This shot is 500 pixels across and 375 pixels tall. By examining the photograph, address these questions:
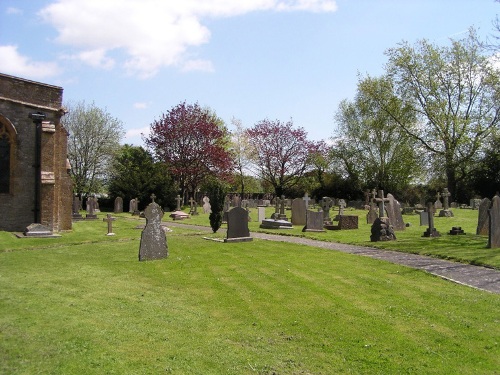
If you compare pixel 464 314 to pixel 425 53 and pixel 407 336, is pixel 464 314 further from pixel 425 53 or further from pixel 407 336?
pixel 425 53

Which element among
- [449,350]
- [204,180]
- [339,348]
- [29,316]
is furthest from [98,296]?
[204,180]

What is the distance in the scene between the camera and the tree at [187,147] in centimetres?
4997

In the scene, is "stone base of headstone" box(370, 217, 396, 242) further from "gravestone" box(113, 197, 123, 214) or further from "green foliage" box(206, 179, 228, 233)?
"gravestone" box(113, 197, 123, 214)

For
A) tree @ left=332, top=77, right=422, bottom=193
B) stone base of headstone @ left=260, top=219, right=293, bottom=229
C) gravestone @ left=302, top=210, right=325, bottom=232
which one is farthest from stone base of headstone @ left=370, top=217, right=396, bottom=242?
tree @ left=332, top=77, right=422, bottom=193

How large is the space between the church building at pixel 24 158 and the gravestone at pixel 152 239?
892cm

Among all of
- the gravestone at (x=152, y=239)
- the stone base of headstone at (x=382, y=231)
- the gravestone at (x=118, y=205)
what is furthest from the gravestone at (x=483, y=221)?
the gravestone at (x=118, y=205)

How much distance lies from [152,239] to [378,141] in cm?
4092

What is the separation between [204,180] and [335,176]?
16.3m

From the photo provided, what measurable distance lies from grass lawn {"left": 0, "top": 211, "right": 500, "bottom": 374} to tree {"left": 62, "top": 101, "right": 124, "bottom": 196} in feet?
140

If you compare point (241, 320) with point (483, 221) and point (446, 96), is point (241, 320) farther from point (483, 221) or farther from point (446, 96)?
point (446, 96)

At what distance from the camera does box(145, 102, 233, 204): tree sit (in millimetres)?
49969

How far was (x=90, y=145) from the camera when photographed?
5206 cm

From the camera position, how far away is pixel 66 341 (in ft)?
17.0

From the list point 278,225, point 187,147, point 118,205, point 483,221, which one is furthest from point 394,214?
point 187,147
